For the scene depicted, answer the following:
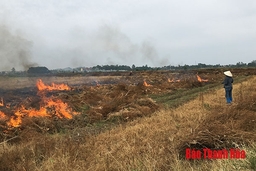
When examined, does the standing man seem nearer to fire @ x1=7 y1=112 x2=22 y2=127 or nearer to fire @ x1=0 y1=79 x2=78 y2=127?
fire @ x1=0 y1=79 x2=78 y2=127

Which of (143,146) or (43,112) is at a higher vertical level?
(43,112)

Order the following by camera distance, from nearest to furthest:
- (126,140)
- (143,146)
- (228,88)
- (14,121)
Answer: (143,146), (126,140), (14,121), (228,88)

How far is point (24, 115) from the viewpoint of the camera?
1202 cm

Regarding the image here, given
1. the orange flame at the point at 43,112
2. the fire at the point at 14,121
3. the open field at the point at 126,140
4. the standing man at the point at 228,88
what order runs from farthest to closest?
the standing man at the point at 228,88 < the orange flame at the point at 43,112 < the fire at the point at 14,121 < the open field at the point at 126,140

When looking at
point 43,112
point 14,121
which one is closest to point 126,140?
point 14,121

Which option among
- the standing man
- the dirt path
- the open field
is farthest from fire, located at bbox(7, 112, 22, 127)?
the standing man

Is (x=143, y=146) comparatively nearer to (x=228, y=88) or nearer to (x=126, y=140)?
(x=126, y=140)

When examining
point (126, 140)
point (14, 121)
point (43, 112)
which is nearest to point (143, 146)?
point (126, 140)

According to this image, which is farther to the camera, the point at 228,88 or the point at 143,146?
the point at 228,88

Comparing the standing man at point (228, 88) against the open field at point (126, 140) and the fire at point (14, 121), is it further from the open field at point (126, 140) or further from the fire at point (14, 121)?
the fire at point (14, 121)

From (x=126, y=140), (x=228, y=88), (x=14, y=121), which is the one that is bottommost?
(x=126, y=140)

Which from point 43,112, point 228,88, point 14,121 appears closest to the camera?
point 14,121

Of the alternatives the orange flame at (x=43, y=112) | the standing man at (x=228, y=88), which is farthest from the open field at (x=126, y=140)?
the standing man at (x=228, y=88)

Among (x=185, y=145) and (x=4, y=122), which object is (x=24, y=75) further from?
(x=185, y=145)
